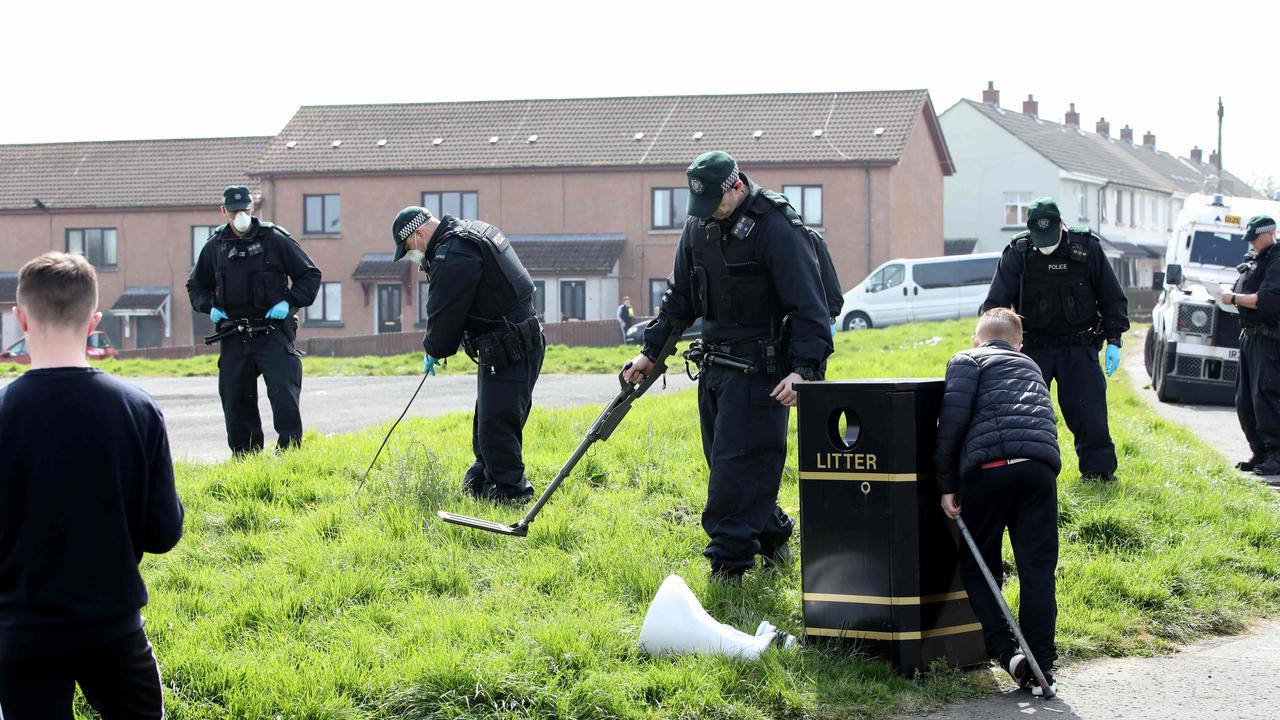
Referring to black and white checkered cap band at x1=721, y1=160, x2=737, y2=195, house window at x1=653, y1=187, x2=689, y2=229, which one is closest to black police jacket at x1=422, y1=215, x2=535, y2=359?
black and white checkered cap band at x1=721, y1=160, x2=737, y2=195

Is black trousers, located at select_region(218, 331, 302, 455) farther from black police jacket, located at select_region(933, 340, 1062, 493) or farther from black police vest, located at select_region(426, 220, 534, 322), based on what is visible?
black police jacket, located at select_region(933, 340, 1062, 493)

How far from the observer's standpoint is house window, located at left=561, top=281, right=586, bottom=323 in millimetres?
43094

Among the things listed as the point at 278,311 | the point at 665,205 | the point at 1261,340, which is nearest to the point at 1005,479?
the point at 278,311

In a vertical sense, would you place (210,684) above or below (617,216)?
below

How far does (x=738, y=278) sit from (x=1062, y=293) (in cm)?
366

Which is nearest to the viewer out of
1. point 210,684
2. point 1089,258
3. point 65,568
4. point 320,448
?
point 65,568

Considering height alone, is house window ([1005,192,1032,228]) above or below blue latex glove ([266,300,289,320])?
above

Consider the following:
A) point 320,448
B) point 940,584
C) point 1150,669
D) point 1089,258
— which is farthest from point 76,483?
point 1089,258

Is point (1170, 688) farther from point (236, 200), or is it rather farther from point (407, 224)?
point (236, 200)

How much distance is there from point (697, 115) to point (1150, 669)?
4097cm

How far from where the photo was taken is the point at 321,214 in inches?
1786

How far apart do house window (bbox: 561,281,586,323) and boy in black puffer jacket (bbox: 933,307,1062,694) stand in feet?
125

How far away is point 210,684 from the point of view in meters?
4.53

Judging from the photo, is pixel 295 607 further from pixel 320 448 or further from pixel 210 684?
pixel 320 448
